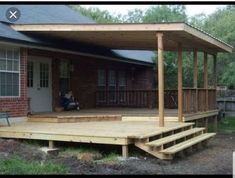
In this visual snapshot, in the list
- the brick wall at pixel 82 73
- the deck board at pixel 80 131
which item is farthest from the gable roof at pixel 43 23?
the deck board at pixel 80 131

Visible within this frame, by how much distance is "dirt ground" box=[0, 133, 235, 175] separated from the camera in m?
8.67

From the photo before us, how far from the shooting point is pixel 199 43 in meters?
15.7

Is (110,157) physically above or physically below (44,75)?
below

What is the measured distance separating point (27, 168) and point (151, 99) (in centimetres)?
1091

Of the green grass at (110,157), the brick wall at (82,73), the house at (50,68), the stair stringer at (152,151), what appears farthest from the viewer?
the brick wall at (82,73)

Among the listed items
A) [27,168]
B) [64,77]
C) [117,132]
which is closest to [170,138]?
[117,132]

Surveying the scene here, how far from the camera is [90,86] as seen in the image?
19.5 metres

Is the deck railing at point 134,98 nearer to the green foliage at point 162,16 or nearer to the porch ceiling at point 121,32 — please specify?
the porch ceiling at point 121,32

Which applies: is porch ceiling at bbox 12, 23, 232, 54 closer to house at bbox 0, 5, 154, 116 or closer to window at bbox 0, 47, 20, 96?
house at bbox 0, 5, 154, 116

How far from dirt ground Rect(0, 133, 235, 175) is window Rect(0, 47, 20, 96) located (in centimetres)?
229

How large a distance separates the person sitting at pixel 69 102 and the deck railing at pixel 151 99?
2.28 meters

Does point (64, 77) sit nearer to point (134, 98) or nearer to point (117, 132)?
point (134, 98)

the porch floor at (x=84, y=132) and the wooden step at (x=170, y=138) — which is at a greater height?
the porch floor at (x=84, y=132)

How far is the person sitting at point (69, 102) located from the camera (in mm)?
17125
